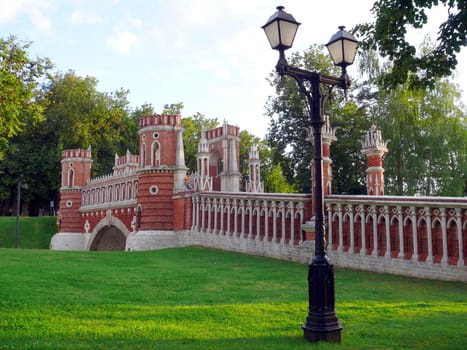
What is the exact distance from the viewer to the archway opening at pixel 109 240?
39.5 meters

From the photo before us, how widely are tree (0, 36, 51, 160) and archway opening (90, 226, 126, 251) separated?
81.5 ft

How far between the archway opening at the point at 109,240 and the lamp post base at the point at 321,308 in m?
33.0

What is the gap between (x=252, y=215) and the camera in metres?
21.8

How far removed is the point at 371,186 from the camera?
25109 millimetres

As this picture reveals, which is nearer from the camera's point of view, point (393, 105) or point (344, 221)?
point (344, 221)

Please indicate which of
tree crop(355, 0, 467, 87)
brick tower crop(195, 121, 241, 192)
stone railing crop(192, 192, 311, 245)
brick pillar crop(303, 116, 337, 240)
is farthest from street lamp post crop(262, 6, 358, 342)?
brick tower crop(195, 121, 241, 192)

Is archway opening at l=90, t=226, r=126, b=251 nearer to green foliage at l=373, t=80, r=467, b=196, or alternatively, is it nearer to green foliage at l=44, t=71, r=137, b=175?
green foliage at l=44, t=71, r=137, b=175

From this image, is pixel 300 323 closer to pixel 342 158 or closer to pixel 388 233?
pixel 388 233

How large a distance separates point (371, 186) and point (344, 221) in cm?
857

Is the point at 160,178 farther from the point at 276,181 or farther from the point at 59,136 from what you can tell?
the point at 59,136

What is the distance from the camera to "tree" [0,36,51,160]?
12734 mm

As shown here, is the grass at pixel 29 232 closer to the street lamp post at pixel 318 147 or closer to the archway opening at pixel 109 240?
the archway opening at pixel 109 240

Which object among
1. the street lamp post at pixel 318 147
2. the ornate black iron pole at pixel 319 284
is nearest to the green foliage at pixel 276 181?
Result: the street lamp post at pixel 318 147

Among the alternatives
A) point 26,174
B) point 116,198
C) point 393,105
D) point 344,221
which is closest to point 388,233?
point 344,221
